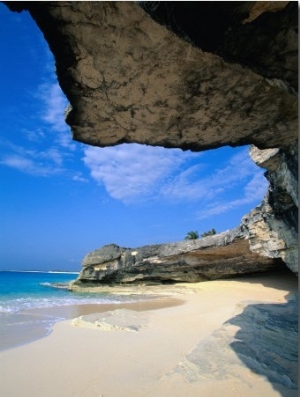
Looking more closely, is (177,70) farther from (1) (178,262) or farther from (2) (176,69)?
(1) (178,262)

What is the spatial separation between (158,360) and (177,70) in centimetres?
451

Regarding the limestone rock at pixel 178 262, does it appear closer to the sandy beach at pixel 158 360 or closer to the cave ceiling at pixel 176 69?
the sandy beach at pixel 158 360

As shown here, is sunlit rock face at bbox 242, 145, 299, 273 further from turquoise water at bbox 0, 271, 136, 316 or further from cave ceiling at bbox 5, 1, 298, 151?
turquoise water at bbox 0, 271, 136, 316

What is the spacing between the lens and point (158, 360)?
477 cm

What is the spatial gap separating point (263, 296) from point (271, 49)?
44.8ft

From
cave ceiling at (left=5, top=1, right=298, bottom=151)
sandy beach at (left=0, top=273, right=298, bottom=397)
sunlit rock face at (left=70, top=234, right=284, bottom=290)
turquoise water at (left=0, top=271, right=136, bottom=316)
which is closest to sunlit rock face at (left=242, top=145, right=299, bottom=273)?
cave ceiling at (left=5, top=1, right=298, bottom=151)

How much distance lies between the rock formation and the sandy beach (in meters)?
3.22

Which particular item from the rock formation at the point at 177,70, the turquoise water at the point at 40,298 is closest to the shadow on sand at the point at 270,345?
the rock formation at the point at 177,70

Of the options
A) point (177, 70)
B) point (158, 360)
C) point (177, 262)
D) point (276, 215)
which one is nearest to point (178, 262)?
point (177, 262)

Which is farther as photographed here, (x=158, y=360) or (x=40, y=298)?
(x=40, y=298)

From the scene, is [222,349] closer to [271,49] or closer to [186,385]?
[186,385]

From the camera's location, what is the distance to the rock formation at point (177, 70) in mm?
2117

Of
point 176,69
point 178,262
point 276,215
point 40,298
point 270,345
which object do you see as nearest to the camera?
point 176,69

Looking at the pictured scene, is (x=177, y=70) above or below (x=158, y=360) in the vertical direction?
above
